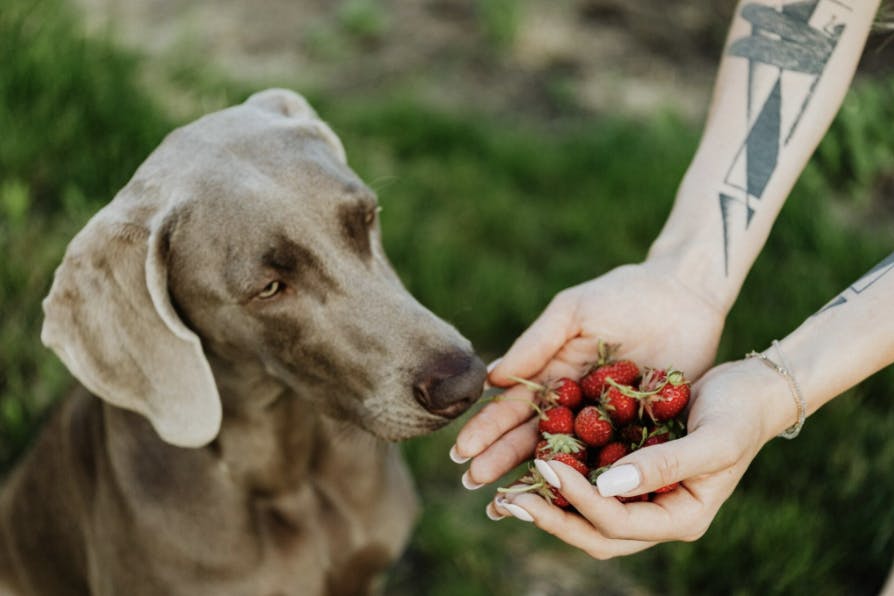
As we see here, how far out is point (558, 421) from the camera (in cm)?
214

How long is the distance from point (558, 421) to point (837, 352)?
2.22ft

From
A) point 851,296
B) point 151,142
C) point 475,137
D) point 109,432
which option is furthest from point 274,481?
point 475,137

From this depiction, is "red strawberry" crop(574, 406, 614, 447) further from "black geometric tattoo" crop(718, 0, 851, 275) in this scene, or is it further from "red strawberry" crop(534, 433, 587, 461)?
"black geometric tattoo" crop(718, 0, 851, 275)

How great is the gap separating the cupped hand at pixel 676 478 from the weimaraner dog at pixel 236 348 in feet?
1.06

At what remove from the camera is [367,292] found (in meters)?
2.21

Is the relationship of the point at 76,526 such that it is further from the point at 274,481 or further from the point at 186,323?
the point at 186,323

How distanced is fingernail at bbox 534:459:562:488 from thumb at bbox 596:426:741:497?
8 centimetres

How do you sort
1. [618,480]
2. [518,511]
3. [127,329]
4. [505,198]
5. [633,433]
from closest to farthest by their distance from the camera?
[618,480] → [518,511] → [633,433] → [127,329] → [505,198]

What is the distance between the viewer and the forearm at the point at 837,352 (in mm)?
2203

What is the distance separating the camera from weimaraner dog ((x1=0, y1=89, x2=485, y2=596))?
2154 millimetres

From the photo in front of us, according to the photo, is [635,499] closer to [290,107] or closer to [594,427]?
[594,427]

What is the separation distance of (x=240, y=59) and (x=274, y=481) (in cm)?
355

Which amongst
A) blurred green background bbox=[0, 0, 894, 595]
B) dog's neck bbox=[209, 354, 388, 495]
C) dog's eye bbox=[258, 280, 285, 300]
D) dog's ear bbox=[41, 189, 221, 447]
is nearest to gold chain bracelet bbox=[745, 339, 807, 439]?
blurred green background bbox=[0, 0, 894, 595]

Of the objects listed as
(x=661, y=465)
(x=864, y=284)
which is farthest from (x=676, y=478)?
(x=864, y=284)
